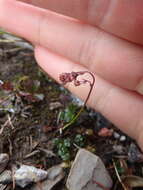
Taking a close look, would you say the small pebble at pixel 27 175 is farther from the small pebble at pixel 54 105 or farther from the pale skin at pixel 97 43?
the pale skin at pixel 97 43

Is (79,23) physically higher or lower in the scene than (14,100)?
higher

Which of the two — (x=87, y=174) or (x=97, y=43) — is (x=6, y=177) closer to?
(x=87, y=174)

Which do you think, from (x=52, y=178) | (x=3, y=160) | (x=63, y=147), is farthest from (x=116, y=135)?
(x=3, y=160)

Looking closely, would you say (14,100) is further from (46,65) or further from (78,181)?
(78,181)

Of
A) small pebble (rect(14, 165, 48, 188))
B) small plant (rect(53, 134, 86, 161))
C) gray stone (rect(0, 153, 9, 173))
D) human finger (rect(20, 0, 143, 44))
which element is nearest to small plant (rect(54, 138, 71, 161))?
small plant (rect(53, 134, 86, 161))

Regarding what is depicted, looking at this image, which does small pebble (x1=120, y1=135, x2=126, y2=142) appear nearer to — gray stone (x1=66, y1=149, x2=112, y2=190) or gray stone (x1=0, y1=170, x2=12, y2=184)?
gray stone (x1=66, y1=149, x2=112, y2=190)

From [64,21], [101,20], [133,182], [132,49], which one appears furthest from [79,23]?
[133,182]
